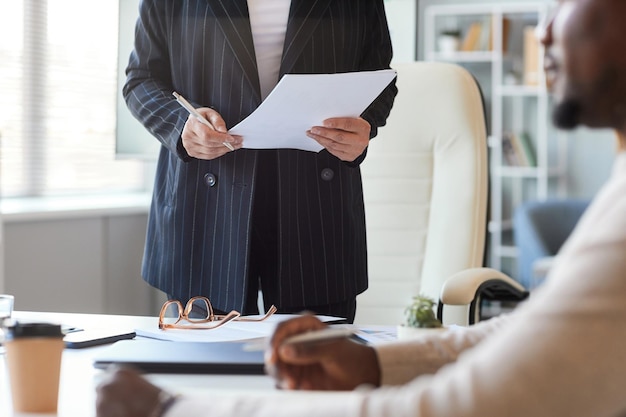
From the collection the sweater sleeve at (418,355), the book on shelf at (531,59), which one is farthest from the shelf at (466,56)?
the sweater sleeve at (418,355)

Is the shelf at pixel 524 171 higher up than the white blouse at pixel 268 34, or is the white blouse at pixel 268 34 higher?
the white blouse at pixel 268 34

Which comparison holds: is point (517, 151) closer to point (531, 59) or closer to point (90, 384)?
point (531, 59)

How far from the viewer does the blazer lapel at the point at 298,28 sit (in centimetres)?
182

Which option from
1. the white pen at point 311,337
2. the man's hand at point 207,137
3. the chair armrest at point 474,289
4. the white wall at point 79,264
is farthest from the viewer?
the white wall at point 79,264

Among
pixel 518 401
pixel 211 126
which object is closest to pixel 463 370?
pixel 518 401

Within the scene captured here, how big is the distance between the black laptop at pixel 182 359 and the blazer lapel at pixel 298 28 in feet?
2.31

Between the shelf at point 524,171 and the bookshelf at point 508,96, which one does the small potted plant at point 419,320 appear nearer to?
the bookshelf at point 508,96

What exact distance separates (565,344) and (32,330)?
616mm

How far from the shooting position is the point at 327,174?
1.88 meters

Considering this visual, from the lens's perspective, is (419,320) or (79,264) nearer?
(419,320)

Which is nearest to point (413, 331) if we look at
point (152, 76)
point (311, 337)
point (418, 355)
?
point (418, 355)

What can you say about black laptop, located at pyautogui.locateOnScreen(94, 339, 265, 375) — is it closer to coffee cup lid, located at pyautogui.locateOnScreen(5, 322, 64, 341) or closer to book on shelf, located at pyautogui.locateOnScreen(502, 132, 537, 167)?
coffee cup lid, located at pyautogui.locateOnScreen(5, 322, 64, 341)

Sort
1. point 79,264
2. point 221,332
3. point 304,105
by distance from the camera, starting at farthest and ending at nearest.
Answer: point 79,264, point 304,105, point 221,332

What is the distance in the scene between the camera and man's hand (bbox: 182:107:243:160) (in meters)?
1.65
